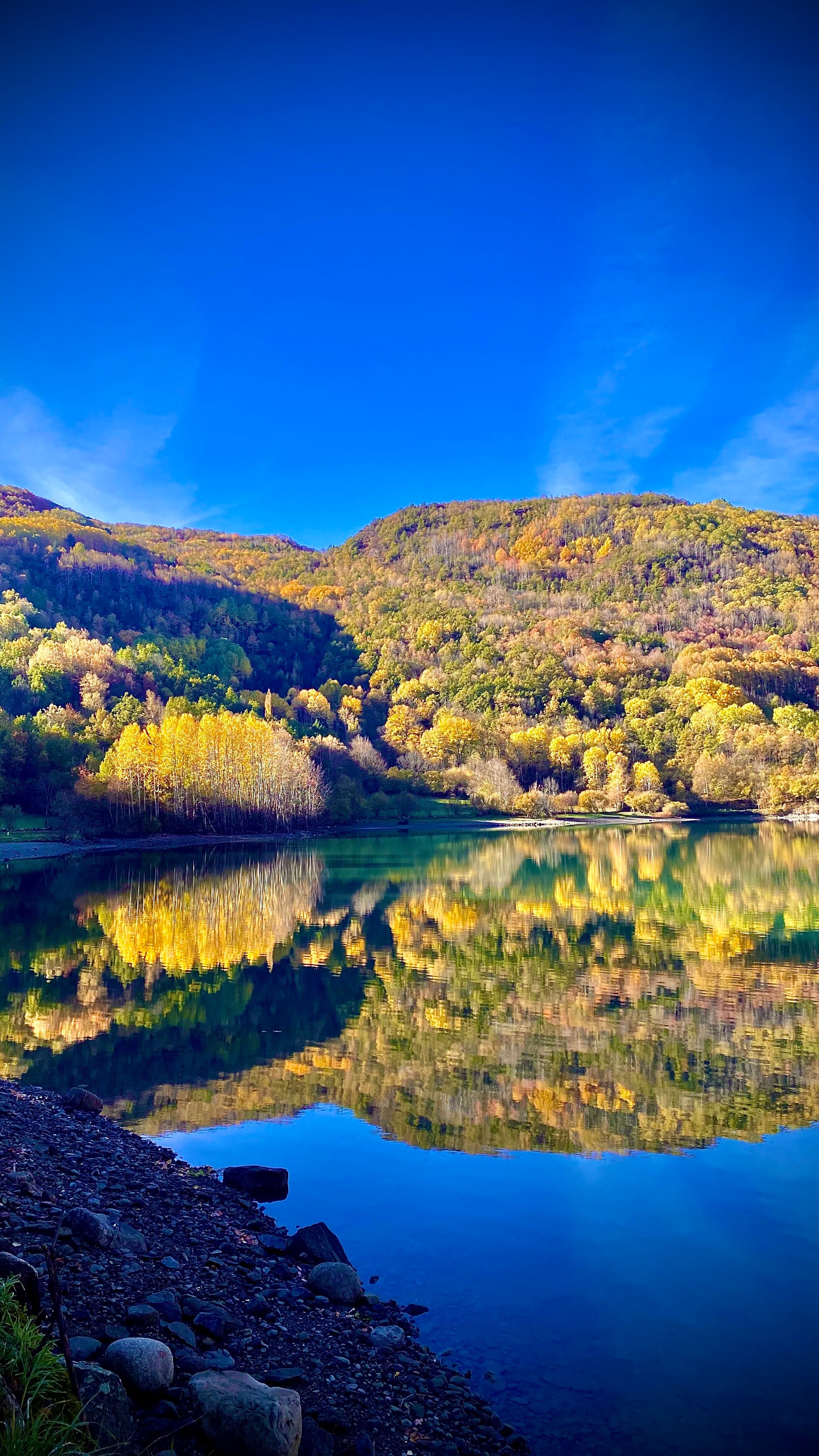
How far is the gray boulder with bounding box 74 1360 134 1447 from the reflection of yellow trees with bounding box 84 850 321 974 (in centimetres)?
1948

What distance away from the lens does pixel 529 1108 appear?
12578 mm

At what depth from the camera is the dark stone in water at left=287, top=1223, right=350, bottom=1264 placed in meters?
8.07

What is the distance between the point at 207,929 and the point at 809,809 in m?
90.7

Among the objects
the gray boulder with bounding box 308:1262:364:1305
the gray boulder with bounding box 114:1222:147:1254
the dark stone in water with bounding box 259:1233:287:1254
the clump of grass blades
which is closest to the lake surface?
the gray boulder with bounding box 308:1262:364:1305

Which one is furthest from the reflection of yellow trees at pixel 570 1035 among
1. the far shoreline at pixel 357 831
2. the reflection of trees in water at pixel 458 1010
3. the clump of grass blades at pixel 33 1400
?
the far shoreline at pixel 357 831

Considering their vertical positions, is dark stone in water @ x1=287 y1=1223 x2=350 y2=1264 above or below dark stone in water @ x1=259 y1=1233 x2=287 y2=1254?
above

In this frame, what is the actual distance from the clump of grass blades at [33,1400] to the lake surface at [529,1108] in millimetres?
3214

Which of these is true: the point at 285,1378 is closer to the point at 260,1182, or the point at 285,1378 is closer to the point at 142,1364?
the point at 142,1364

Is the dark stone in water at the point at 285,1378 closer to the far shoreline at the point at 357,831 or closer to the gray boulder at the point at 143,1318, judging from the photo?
the gray boulder at the point at 143,1318

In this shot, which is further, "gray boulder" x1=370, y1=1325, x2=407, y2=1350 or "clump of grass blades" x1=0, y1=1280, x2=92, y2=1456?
"gray boulder" x1=370, y1=1325, x2=407, y2=1350

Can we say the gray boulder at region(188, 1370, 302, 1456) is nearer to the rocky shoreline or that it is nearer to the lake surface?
the rocky shoreline

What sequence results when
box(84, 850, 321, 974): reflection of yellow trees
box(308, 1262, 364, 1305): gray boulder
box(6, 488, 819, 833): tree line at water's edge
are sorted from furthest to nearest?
box(6, 488, 819, 833): tree line at water's edge < box(84, 850, 321, 974): reflection of yellow trees < box(308, 1262, 364, 1305): gray boulder

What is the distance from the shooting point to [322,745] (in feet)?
327

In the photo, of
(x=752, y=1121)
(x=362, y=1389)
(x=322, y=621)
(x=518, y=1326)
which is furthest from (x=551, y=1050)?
(x=322, y=621)
